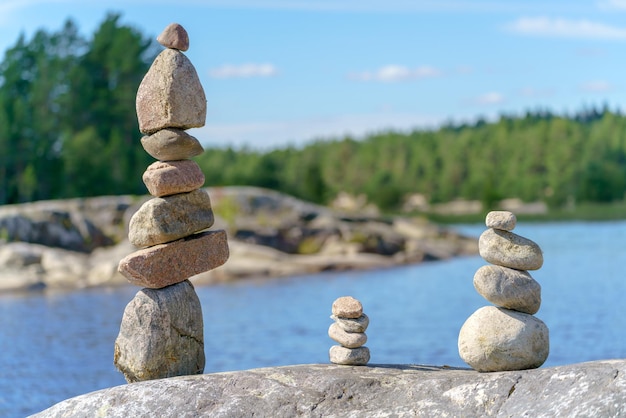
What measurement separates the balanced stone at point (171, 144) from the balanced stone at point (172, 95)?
103 mm

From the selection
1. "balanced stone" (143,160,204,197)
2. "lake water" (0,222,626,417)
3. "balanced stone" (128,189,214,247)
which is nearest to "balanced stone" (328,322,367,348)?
"balanced stone" (128,189,214,247)

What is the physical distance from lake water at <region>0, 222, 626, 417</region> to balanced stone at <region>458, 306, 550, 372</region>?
31.8ft

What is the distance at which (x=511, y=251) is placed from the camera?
9.67m

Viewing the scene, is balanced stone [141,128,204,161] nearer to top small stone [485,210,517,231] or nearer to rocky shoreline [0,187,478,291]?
top small stone [485,210,517,231]

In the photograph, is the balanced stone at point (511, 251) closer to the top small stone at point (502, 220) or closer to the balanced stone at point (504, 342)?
the top small stone at point (502, 220)

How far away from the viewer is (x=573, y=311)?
3039cm

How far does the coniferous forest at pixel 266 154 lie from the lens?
48.1 meters

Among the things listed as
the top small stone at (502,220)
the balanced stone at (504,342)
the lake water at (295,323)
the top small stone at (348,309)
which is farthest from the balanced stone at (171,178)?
the lake water at (295,323)

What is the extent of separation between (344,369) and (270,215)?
106ft

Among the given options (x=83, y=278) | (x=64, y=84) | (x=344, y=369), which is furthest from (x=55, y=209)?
(x=344, y=369)

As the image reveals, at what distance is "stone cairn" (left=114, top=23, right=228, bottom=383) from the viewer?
1026 cm

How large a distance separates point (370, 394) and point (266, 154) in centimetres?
7116

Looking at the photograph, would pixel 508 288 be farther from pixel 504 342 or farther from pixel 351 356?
pixel 351 356

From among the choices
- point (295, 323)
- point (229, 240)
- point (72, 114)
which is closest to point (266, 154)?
point (72, 114)
